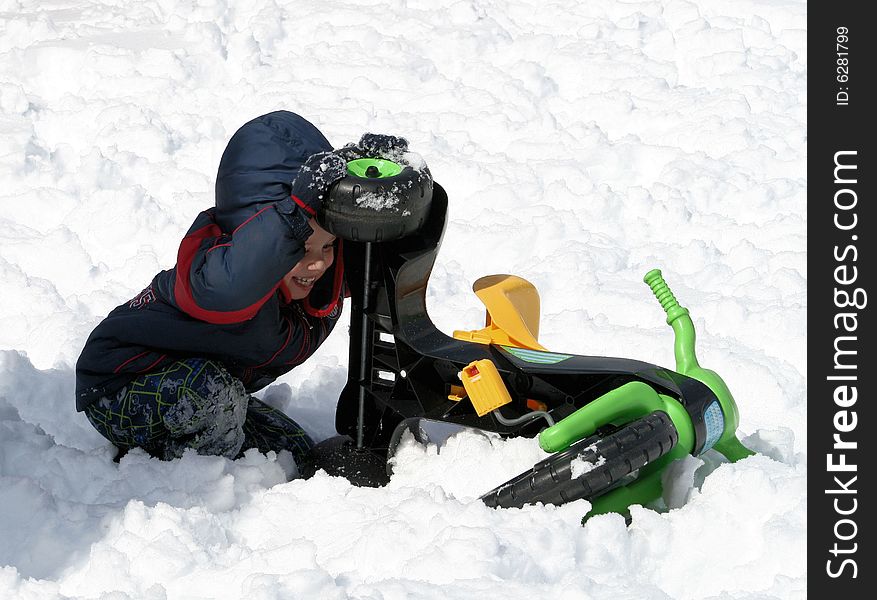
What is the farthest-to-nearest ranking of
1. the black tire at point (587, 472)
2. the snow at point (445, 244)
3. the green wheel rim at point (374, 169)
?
1. the green wheel rim at point (374, 169)
2. the black tire at point (587, 472)
3. the snow at point (445, 244)

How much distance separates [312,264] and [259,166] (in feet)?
0.88

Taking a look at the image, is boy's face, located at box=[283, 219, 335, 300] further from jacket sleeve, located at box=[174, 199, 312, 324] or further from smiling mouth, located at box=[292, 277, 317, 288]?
jacket sleeve, located at box=[174, 199, 312, 324]

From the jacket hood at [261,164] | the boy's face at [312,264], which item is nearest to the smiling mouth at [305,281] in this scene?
the boy's face at [312,264]

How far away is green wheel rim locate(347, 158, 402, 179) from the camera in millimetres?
2182

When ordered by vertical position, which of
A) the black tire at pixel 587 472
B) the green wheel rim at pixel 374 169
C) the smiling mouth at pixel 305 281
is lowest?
the black tire at pixel 587 472

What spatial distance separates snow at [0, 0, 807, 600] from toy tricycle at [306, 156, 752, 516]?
70 mm

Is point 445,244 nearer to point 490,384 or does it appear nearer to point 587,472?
point 490,384

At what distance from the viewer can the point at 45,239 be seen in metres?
3.57

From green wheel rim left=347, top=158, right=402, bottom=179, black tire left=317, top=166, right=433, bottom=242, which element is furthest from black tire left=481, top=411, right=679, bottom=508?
green wheel rim left=347, top=158, right=402, bottom=179

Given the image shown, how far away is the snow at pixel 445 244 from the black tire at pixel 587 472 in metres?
0.04

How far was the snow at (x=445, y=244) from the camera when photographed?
196 centimetres
